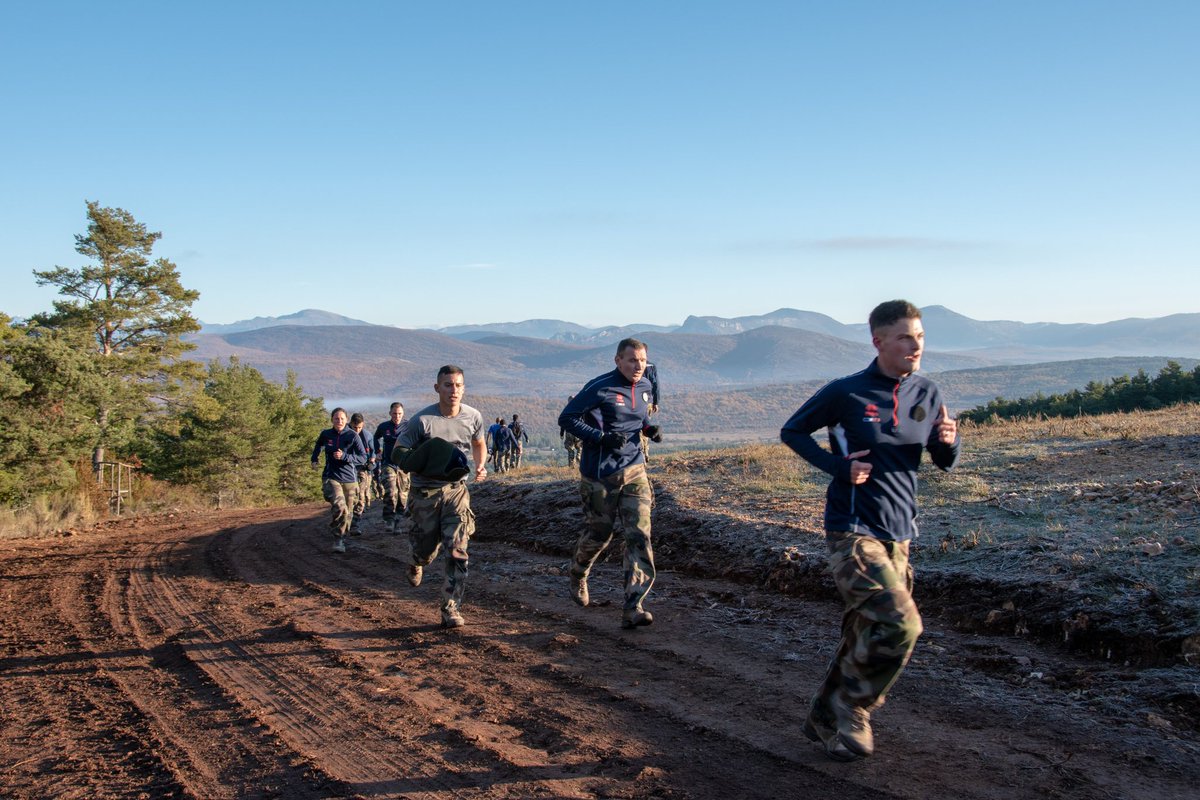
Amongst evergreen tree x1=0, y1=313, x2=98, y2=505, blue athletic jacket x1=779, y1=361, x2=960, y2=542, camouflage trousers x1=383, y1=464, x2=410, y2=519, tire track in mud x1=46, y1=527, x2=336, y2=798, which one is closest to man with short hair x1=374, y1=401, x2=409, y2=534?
camouflage trousers x1=383, y1=464, x2=410, y2=519

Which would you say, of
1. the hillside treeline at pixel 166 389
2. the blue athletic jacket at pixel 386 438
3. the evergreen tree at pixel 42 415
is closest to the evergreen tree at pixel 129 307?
the hillside treeline at pixel 166 389

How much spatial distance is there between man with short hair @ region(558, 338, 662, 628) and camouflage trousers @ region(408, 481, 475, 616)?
1.17m

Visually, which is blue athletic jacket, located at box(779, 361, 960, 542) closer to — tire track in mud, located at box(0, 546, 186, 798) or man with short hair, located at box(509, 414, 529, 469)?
tire track in mud, located at box(0, 546, 186, 798)

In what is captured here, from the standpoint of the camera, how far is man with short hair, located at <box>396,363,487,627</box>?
784 centimetres

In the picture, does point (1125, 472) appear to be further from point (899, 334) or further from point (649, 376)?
point (899, 334)

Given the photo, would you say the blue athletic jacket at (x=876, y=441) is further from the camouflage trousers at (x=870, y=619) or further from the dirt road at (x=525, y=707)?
the dirt road at (x=525, y=707)

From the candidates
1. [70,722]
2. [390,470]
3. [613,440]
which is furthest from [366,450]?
[70,722]

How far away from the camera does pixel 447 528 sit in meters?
7.98

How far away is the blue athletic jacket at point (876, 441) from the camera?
4.46m

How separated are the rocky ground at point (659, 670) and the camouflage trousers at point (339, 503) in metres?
2.08

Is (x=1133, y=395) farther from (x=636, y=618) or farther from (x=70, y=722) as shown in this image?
(x=70, y=722)

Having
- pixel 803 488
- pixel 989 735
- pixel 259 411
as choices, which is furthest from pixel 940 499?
pixel 259 411

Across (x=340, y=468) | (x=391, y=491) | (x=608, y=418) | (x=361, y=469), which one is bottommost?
(x=391, y=491)

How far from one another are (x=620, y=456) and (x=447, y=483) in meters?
1.69
